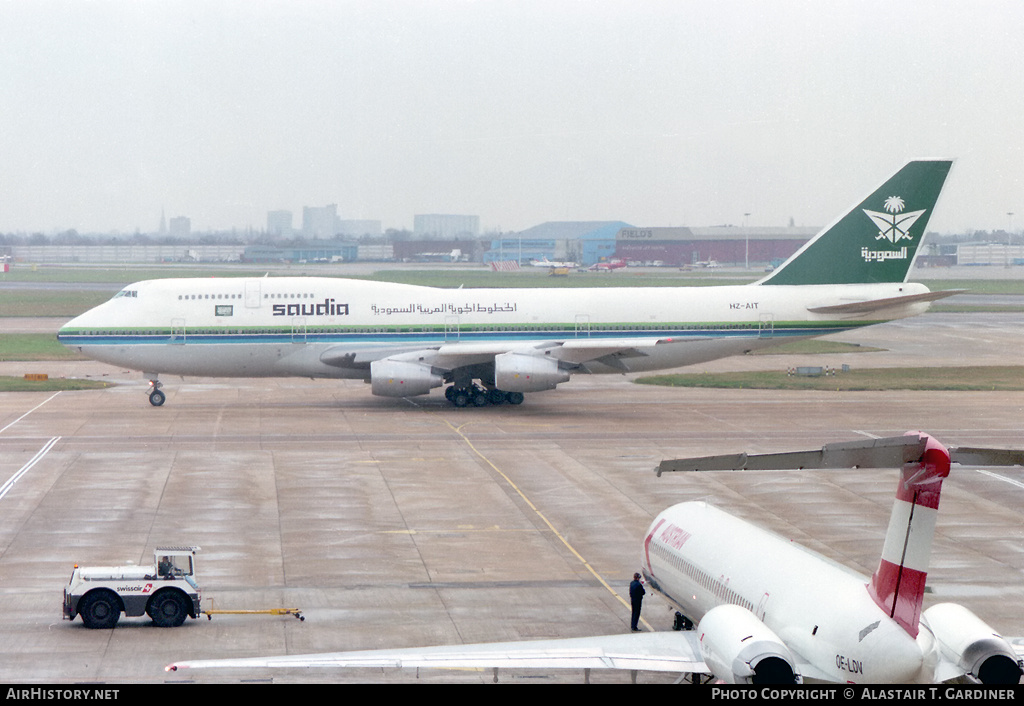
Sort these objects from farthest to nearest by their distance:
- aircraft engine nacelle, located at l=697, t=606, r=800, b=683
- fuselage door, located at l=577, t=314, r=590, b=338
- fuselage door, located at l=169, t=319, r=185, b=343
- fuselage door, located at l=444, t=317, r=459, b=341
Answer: fuselage door, located at l=444, t=317, r=459, b=341 < fuselage door, located at l=577, t=314, r=590, b=338 < fuselage door, located at l=169, t=319, r=185, b=343 < aircraft engine nacelle, located at l=697, t=606, r=800, b=683

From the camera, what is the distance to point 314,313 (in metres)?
53.0

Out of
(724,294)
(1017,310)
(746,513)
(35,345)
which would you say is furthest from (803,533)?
(1017,310)

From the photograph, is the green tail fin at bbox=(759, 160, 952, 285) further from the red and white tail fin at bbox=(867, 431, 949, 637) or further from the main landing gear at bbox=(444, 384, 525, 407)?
the red and white tail fin at bbox=(867, 431, 949, 637)

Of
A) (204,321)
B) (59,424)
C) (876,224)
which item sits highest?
(876,224)

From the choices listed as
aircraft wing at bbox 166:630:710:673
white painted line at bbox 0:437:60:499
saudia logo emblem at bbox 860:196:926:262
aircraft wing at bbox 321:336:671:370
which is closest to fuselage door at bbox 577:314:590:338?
aircraft wing at bbox 321:336:671:370

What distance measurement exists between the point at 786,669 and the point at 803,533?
653 inches

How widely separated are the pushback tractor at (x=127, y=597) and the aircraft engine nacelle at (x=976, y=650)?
14087 millimetres

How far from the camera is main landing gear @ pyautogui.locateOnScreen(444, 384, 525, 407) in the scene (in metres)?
54.6

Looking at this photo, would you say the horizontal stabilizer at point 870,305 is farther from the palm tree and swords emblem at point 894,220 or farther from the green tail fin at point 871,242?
the palm tree and swords emblem at point 894,220

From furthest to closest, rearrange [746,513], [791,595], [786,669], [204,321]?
[204,321] → [746,513] → [791,595] → [786,669]

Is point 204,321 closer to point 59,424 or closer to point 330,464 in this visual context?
→ point 59,424

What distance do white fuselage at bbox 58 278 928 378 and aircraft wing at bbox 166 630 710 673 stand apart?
35238mm

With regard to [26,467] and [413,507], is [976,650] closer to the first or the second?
[413,507]

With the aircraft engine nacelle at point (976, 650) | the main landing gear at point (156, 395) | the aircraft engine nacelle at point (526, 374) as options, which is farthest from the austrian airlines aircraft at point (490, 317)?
the aircraft engine nacelle at point (976, 650)
